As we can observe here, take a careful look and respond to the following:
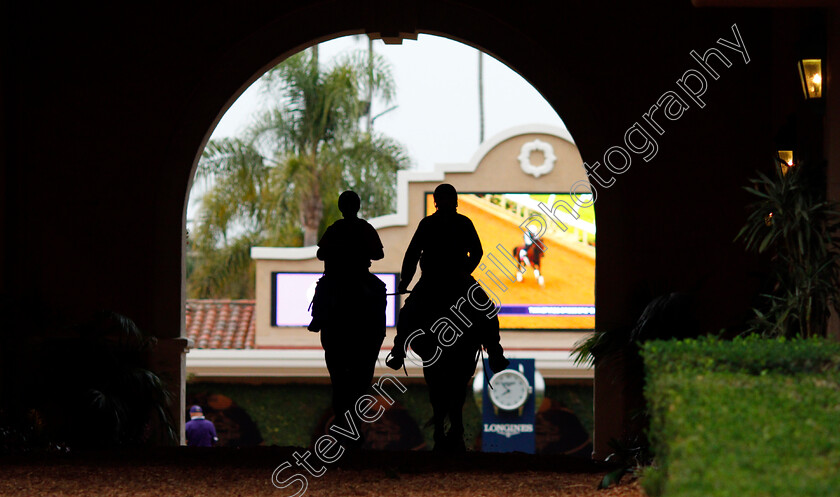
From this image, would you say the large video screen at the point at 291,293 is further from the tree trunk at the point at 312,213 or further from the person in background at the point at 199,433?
the person in background at the point at 199,433

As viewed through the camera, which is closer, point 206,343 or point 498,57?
point 498,57

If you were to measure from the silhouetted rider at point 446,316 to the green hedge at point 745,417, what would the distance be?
292 cm

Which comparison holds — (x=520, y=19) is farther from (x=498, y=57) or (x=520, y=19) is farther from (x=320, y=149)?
(x=320, y=149)

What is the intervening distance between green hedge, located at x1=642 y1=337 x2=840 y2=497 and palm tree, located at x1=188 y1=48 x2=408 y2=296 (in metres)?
25.4

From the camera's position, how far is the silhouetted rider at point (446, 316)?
767 cm

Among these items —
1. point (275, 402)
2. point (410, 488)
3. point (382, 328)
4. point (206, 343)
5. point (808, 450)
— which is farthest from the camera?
point (206, 343)

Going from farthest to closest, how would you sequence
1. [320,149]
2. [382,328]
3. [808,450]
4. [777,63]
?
[320,149] < [777,63] < [382,328] < [808,450]

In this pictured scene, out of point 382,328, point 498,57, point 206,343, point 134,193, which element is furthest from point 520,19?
point 206,343

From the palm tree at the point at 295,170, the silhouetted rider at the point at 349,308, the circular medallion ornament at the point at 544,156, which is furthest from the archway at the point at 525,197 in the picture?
the silhouetted rider at the point at 349,308

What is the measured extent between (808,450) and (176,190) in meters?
6.92

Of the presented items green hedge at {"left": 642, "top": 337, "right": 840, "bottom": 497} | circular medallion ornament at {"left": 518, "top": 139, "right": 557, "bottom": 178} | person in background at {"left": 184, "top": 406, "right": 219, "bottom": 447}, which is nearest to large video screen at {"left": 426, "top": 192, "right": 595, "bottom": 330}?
circular medallion ornament at {"left": 518, "top": 139, "right": 557, "bottom": 178}

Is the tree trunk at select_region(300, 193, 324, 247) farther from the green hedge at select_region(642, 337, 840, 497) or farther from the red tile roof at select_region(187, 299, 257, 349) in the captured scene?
the green hedge at select_region(642, 337, 840, 497)

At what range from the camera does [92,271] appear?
905 cm

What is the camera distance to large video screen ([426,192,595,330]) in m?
24.2
